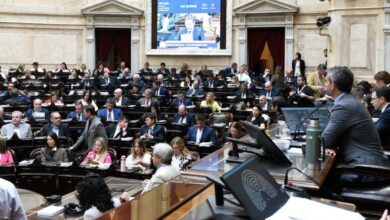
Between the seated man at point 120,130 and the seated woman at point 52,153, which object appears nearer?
the seated woman at point 52,153

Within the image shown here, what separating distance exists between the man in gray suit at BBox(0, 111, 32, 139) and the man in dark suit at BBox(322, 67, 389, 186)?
25.1ft

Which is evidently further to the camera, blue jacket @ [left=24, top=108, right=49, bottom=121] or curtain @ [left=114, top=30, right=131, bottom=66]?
curtain @ [left=114, top=30, right=131, bottom=66]

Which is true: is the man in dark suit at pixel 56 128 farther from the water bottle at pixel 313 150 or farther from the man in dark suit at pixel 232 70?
the man in dark suit at pixel 232 70

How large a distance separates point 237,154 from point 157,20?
19.1 m

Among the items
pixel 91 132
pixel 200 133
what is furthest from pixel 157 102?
pixel 91 132

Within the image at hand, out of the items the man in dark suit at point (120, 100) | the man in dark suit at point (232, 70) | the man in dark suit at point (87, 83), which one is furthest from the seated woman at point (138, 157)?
the man in dark suit at point (232, 70)

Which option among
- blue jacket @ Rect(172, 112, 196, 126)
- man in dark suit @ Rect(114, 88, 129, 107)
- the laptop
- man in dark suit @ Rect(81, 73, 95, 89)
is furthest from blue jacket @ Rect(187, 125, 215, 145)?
man in dark suit @ Rect(81, 73, 95, 89)

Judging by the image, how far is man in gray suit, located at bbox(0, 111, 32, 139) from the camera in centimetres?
1034

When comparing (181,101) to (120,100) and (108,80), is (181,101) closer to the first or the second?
(120,100)

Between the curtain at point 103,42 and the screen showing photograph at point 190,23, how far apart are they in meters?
2.57

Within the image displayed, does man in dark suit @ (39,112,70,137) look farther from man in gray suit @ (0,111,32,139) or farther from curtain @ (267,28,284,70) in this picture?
curtain @ (267,28,284,70)

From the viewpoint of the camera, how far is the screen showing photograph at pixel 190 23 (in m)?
21.5

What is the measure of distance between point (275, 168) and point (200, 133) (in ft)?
22.9

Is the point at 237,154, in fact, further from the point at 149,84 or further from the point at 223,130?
the point at 149,84
